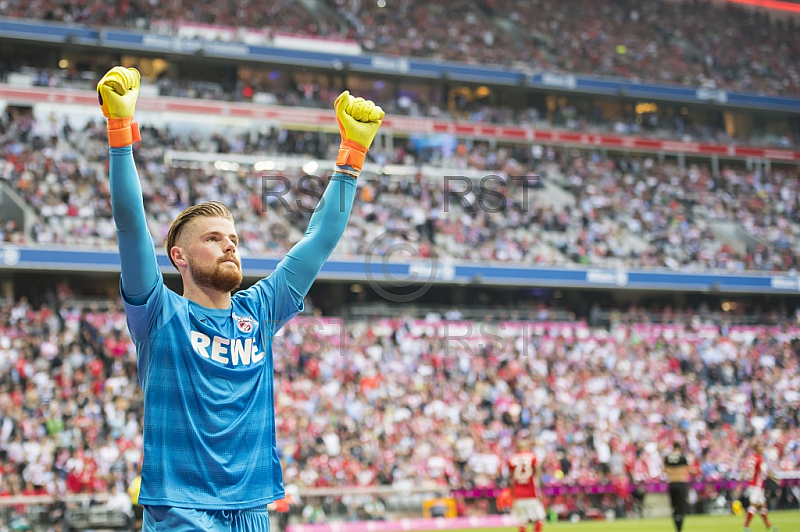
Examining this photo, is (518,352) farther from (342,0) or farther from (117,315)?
(342,0)

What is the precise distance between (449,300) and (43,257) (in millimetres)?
14397

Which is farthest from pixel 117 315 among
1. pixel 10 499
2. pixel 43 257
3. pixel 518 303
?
pixel 518 303

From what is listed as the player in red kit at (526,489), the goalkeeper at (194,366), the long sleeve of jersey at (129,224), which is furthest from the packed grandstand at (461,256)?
the long sleeve of jersey at (129,224)

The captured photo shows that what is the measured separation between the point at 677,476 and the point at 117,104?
48.1 feet

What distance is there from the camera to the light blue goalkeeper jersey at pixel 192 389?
11.2 ft

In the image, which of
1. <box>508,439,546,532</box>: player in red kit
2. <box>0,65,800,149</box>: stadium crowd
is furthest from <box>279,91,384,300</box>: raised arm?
<box>0,65,800,149</box>: stadium crowd

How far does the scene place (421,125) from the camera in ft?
127

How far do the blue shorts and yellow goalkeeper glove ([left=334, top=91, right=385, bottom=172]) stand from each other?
153cm

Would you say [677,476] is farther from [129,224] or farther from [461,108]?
[461,108]

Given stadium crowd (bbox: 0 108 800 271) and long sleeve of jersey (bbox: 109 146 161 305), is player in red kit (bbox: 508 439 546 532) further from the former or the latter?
stadium crowd (bbox: 0 108 800 271)

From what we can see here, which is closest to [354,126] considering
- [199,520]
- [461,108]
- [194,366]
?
[194,366]

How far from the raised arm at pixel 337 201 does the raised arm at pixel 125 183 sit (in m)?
0.80

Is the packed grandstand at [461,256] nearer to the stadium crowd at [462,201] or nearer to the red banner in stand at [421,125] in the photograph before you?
the stadium crowd at [462,201]

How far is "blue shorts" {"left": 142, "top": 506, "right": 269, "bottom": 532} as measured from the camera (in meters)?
3.42
